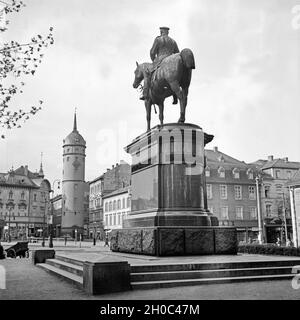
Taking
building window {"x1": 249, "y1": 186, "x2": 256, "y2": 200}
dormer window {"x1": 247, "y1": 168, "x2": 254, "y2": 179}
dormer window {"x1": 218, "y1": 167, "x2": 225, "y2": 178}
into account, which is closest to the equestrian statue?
dormer window {"x1": 218, "y1": 167, "x2": 225, "y2": 178}

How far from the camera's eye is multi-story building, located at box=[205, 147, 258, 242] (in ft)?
194

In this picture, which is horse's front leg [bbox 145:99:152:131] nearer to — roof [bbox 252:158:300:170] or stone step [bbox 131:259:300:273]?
stone step [bbox 131:259:300:273]

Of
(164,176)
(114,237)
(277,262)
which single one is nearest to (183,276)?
(277,262)

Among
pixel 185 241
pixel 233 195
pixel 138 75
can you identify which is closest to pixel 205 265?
pixel 185 241

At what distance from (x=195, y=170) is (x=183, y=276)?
14.9ft

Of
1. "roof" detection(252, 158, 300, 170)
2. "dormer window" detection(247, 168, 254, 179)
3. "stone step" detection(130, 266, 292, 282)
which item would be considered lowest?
"stone step" detection(130, 266, 292, 282)

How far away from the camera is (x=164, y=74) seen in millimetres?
14008

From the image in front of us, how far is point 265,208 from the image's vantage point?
6256 centimetres

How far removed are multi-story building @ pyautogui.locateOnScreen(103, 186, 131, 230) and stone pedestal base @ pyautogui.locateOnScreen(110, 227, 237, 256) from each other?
5258 centimetres

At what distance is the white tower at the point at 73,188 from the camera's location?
9094 cm

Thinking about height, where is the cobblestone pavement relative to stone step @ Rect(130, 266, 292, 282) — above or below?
below

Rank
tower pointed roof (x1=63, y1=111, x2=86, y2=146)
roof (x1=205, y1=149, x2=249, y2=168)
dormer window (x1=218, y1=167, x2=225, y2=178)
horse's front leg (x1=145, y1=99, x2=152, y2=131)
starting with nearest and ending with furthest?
horse's front leg (x1=145, y1=99, x2=152, y2=131) → dormer window (x1=218, y1=167, x2=225, y2=178) → roof (x1=205, y1=149, x2=249, y2=168) → tower pointed roof (x1=63, y1=111, x2=86, y2=146)

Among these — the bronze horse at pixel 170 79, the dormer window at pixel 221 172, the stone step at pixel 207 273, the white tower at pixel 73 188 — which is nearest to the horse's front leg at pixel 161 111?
the bronze horse at pixel 170 79

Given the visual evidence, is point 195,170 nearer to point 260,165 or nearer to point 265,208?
point 265,208
